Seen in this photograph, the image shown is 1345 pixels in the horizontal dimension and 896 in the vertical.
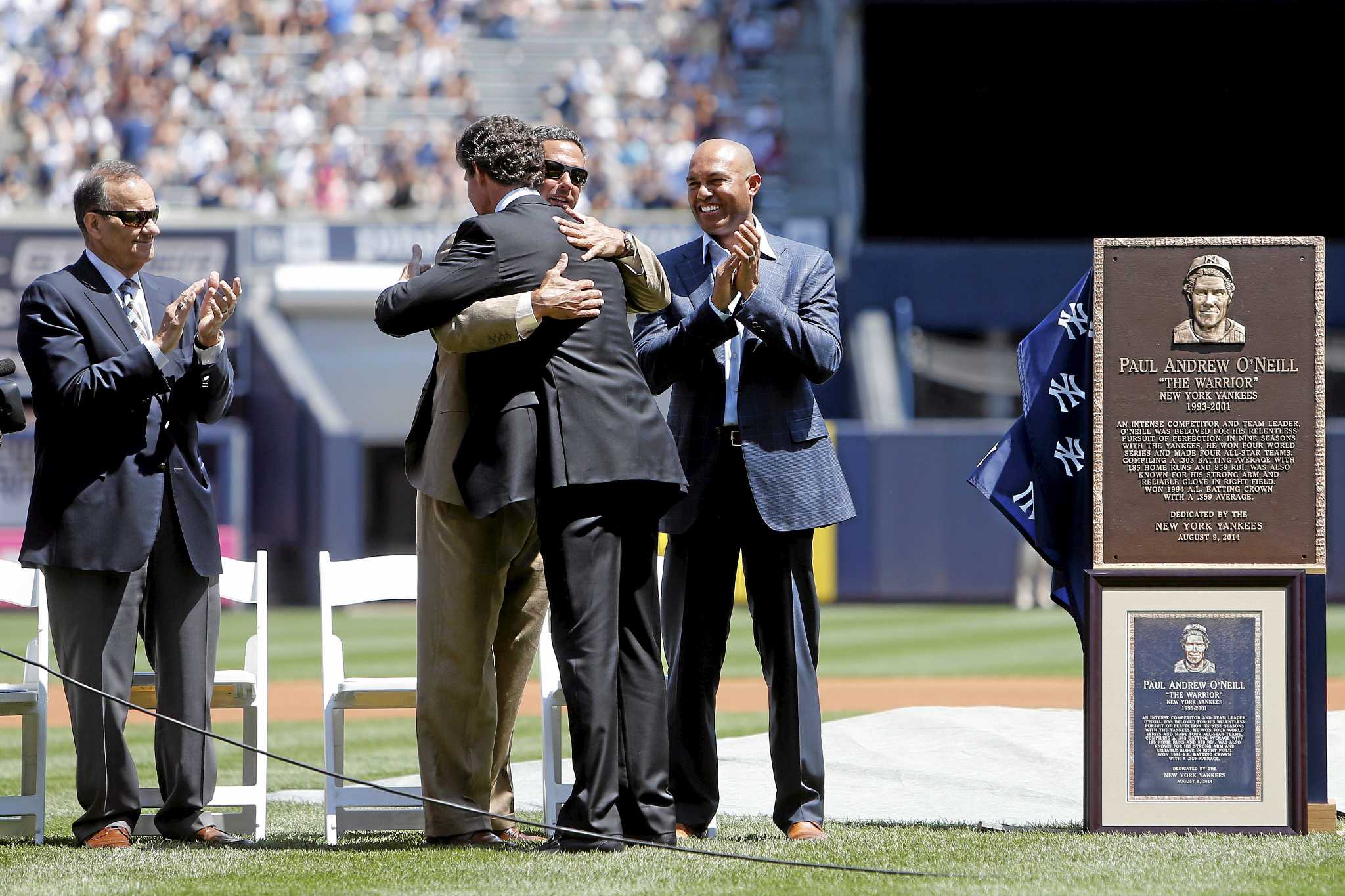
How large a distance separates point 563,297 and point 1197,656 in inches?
94.7

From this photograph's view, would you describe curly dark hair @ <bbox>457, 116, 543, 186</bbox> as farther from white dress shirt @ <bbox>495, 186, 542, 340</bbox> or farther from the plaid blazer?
the plaid blazer

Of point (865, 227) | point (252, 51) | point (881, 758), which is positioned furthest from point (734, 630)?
point (252, 51)

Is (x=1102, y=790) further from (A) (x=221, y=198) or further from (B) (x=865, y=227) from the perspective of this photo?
(A) (x=221, y=198)

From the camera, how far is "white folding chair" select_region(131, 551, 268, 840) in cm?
606

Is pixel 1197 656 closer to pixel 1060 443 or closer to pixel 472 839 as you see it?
pixel 1060 443

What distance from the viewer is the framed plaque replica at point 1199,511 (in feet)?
19.0

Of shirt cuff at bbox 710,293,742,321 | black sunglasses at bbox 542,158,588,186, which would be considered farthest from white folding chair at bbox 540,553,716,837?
black sunglasses at bbox 542,158,588,186

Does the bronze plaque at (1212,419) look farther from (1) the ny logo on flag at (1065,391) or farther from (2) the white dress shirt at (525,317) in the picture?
(2) the white dress shirt at (525,317)

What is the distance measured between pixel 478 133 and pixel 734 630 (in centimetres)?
1269

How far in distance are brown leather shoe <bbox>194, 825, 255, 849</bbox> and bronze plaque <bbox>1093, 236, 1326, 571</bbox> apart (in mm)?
2955

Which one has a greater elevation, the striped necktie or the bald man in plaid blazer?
the striped necktie

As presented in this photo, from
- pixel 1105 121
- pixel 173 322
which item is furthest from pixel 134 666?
pixel 1105 121

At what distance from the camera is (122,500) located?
5777 millimetres

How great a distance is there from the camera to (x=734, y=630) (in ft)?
58.4
